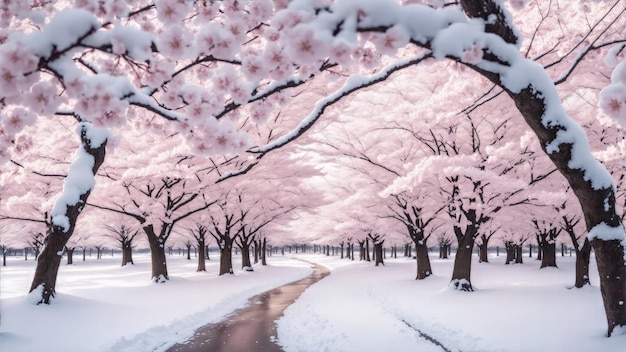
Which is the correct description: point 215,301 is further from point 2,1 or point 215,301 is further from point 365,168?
point 2,1

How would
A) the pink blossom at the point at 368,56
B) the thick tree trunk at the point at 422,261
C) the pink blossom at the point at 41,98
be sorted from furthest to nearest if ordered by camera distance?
1. the thick tree trunk at the point at 422,261
2. the pink blossom at the point at 368,56
3. the pink blossom at the point at 41,98

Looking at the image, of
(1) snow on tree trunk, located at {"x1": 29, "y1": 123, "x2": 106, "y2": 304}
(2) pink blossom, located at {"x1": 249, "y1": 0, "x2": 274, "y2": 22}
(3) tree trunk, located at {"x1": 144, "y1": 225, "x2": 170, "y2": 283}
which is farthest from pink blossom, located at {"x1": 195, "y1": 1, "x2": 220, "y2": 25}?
(3) tree trunk, located at {"x1": 144, "y1": 225, "x2": 170, "y2": 283}

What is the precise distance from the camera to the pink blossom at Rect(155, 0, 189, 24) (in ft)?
12.7

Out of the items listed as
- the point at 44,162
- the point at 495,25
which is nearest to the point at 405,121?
the point at 495,25

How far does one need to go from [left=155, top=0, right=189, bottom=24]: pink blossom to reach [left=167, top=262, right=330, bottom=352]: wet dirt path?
19.5 feet

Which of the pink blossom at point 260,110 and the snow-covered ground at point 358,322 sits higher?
the pink blossom at point 260,110

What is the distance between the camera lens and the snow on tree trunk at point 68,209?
29.9 feet

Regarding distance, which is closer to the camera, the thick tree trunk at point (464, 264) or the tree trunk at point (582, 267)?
the thick tree trunk at point (464, 264)

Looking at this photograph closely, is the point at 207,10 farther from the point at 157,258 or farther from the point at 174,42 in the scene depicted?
the point at 157,258

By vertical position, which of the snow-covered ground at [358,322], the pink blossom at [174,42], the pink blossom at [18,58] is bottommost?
the snow-covered ground at [358,322]

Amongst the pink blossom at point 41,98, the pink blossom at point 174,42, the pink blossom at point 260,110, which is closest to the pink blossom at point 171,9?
the pink blossom at point 174,42

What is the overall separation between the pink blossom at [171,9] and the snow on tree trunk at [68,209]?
6.69 metres

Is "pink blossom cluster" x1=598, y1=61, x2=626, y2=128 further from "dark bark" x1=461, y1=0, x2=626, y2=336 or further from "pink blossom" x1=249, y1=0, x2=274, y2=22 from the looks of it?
"pink blossom" x1=249, y1=0, x2=274, y2=22

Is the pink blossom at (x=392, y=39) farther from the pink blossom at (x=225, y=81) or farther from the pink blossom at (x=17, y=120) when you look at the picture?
the pink blossom at (x=17, y=120)
